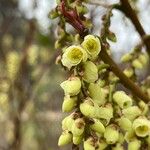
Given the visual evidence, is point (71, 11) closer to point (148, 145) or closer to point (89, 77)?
point (89, 77)

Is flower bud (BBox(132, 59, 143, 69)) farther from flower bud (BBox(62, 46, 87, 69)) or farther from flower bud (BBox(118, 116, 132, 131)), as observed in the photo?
flower bud (BBox(62, 46, 87, 69))

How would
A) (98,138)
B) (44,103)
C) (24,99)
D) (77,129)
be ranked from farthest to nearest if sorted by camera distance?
(44,103) → (24,99) → (98,138) → (77,129)

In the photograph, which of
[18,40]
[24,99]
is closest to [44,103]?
[24,99]

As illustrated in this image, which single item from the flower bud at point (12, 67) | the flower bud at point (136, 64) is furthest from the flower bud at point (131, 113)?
the flower bud at point (12, 67)

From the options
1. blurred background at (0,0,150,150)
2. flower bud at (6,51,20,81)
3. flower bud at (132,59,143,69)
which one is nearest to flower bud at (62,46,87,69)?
flower bud at (132,59,143,69)

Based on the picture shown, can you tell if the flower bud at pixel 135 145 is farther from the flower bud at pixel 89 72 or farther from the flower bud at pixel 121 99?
the flower bud at pixel 89 72

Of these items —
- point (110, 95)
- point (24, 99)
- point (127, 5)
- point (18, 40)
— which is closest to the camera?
point (110, 95)
